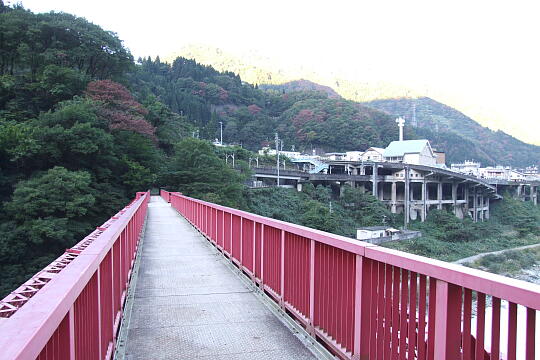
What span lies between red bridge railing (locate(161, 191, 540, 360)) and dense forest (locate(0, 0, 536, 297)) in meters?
25.9

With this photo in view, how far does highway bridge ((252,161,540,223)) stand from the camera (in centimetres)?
6806

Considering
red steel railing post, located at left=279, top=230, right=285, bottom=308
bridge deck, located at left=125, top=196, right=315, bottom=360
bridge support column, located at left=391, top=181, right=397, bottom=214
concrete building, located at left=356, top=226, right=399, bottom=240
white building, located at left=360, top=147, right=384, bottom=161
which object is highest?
white building, located at left=360, top=147, right=384, bottom=161

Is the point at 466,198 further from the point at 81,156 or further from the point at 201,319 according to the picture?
the point at 201,319

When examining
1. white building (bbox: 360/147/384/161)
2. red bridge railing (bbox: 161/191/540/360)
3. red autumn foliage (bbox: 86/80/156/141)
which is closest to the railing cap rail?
red bridge railing (bbox: 161/191/540/360)

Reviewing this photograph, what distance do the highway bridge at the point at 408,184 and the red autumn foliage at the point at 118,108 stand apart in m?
24.9

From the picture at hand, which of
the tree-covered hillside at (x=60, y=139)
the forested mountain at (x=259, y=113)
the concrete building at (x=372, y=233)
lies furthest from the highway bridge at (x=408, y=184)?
the forested mountain at (x=259, y=113)

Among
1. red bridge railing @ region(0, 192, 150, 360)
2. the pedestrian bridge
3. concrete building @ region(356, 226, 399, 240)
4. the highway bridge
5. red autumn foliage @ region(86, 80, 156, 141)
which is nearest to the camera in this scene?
red bridge railing @ region(0, 192, 150, 360)

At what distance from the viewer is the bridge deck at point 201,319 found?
173 inches

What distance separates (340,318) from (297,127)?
5082 inches

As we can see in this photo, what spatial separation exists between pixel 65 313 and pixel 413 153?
3367 inches

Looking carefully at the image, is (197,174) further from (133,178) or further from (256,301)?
(256,301)

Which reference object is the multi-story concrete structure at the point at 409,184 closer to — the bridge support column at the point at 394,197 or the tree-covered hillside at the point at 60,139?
the bridge support column at the point at 394,197

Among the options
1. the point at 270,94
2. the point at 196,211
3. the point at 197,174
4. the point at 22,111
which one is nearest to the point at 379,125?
the point at 270,94

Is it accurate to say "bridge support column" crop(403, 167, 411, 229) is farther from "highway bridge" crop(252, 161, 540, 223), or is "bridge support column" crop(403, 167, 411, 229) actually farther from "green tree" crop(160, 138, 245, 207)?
"green tree" crop(160, 138, 245, 207)
